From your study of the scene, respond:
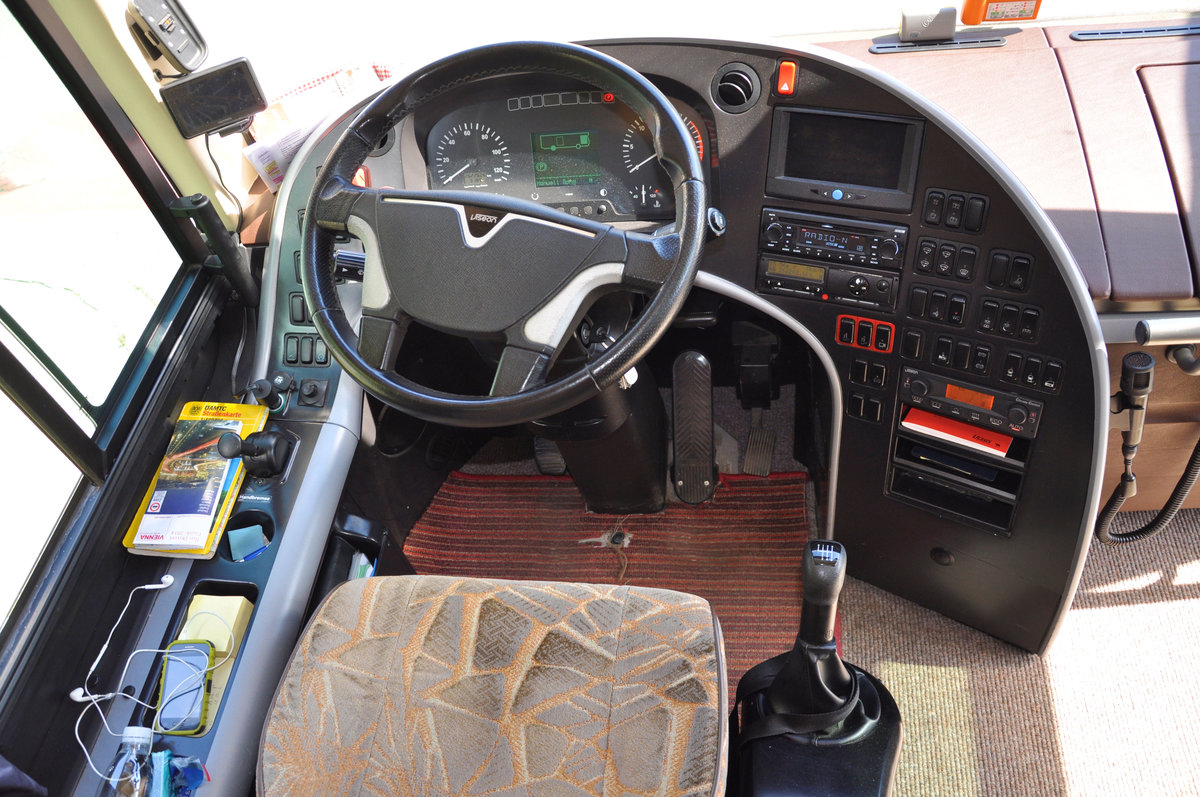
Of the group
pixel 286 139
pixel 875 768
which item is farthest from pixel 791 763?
pixel 286 139

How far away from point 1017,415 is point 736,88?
667mm

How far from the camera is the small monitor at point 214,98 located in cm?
149

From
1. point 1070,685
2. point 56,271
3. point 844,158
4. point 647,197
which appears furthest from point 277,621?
point 1070,685

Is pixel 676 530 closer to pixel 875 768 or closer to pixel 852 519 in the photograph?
pixel 852 519

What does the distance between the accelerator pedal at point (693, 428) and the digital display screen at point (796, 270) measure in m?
0.41

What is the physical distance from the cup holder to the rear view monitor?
0.99m

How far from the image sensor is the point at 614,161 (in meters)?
1.45

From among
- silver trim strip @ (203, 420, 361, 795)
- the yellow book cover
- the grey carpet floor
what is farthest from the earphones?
the grey carpet floor

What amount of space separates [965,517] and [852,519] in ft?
0.82

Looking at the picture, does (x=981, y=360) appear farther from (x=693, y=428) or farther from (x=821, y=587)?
(x=693, y=428)

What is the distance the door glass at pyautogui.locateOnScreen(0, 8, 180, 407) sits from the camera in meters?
1.41

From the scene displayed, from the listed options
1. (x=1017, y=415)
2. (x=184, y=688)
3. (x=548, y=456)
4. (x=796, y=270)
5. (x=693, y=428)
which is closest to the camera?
(x=184, y=688)

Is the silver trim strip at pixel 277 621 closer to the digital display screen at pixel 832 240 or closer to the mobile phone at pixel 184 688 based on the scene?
the mobile phone at pixel 184 688

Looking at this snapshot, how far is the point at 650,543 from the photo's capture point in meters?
1.98
